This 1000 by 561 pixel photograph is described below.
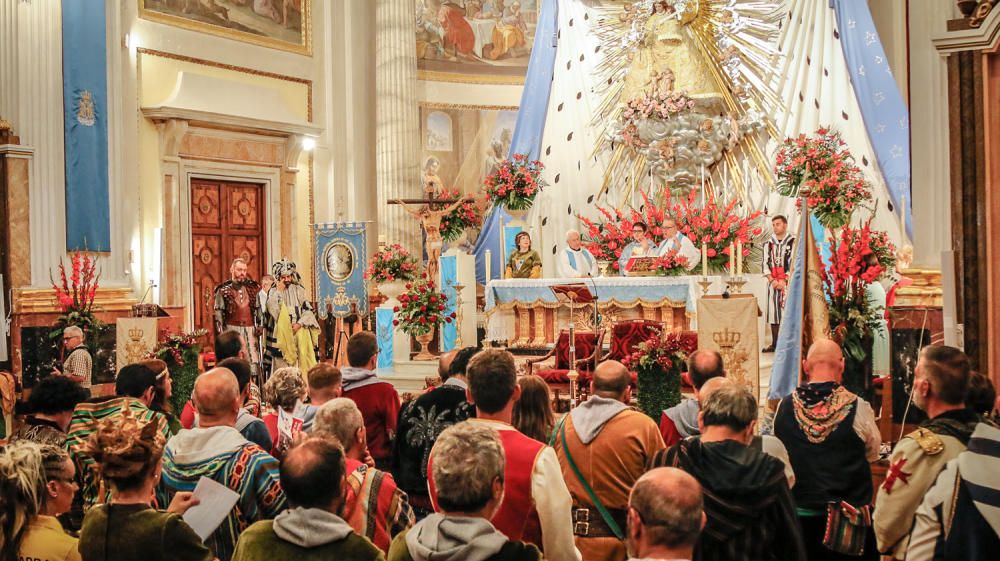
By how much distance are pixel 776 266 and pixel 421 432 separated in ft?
28.1

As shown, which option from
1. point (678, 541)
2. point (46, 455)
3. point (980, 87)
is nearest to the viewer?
point (678, 541)

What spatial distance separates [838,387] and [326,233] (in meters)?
10.8

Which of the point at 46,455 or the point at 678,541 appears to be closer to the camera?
the point at 678,541

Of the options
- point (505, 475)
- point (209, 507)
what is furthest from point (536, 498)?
point (209, 507)

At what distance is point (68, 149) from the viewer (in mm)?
12688

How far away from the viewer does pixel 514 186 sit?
46.3 feet

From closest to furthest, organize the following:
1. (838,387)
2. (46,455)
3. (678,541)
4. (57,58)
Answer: (678,541) → (46,455) → (838,387) → (57,58)

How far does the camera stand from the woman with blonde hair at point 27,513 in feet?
9.88

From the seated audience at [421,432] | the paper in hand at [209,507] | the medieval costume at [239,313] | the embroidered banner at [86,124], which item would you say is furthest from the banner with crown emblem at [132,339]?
the paper in hand at [209,507]

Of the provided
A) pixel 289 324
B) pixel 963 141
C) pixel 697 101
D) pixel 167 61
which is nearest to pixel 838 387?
pixel 963 141

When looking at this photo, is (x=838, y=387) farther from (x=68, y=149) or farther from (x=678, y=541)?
(x=68, y=149)

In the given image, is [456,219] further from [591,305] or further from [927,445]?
[927,445]

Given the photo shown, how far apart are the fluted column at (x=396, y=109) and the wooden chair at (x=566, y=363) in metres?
6.40

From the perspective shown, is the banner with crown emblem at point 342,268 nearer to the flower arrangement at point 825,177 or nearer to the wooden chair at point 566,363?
the wooden chair at point 566,363
